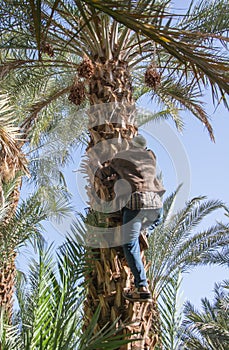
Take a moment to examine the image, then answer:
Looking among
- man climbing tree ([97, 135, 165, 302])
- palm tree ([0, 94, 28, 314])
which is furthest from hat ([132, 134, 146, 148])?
palm tree ([0, 94, 28, 314])

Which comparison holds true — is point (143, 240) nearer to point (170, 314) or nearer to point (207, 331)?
point (170, 314)

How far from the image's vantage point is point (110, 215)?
4711 millimetres

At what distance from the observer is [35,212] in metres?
7.98

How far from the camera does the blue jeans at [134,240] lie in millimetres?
4551

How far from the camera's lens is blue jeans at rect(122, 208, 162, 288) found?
4551 mm

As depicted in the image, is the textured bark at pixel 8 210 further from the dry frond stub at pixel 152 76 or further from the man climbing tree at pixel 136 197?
the dry frond stub at pixel 152 76

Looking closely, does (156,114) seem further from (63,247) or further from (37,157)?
(63,247)

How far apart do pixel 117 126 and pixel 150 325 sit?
210 cm

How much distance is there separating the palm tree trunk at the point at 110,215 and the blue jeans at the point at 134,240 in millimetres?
109

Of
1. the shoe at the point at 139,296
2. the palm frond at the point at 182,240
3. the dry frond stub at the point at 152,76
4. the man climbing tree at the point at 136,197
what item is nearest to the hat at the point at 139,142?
the man climbing tree at the point at 136,197

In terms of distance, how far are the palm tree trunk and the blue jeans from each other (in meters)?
0.11

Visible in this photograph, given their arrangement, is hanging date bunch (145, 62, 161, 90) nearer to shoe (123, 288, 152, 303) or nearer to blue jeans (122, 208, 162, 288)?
blue jeans (122, 208, 162, 288)

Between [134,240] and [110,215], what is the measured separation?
31cm

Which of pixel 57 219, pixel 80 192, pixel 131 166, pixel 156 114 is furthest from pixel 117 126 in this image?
pixel 156 114
